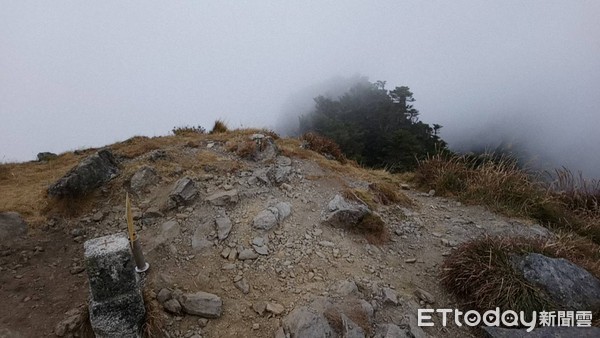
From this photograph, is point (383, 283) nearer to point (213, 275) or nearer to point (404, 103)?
point (213, 275)

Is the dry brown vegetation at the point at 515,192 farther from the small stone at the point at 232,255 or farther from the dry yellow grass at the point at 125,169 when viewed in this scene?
the small stone at the point at 232,255

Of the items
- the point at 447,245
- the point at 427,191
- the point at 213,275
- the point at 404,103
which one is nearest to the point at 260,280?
the point at 213,275

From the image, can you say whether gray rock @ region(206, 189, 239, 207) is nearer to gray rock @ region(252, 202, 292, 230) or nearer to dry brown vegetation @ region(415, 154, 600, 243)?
gray rock @ region(252, 202, 292, 230)

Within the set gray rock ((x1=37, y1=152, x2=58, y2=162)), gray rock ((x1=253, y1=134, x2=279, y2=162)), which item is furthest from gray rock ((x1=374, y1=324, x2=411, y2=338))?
gray rock ((x1=37, y1=152, x2=58, y2=162))

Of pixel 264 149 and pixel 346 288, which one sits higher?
pixel 264 149

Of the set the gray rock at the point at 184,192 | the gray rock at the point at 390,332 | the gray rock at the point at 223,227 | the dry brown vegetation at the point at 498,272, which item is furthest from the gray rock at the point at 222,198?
the dry brown vegetation at the point at 498,272

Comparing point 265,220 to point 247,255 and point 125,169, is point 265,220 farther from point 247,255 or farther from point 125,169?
point 125,169

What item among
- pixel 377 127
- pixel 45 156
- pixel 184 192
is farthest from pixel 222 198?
pixel 377 127

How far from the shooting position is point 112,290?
4.02 meters

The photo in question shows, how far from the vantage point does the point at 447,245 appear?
707 cm

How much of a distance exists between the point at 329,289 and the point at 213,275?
1720 millimetres

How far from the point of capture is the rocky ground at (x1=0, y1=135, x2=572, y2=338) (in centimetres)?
474

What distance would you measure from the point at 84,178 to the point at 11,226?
140cm

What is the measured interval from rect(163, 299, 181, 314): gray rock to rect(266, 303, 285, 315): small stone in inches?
46.0
